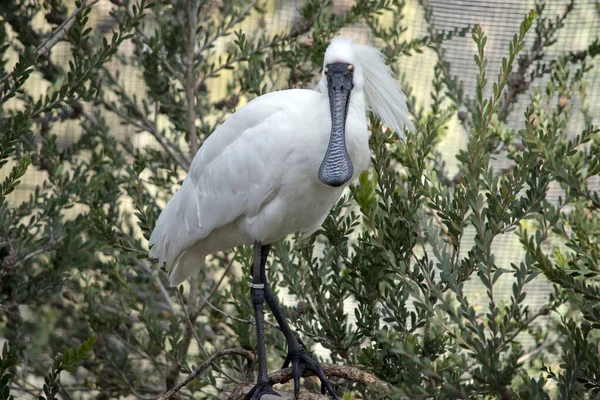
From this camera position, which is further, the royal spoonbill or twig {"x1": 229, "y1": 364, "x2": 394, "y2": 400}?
the royal spoonbill

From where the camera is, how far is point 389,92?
115 inches

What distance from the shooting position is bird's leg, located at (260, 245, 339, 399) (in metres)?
2.82

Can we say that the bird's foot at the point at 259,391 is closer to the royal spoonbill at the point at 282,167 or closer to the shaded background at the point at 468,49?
the royal spoonbill at the point at 282,167

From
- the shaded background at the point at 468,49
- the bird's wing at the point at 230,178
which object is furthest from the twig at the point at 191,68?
the bird's wing at the point at 230,178

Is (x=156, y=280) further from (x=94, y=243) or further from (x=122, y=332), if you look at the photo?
(x=94, y=243)

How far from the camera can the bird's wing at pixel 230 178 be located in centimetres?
286

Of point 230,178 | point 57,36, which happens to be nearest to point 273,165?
point 230,178

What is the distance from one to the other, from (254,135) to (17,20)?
167 centimetres

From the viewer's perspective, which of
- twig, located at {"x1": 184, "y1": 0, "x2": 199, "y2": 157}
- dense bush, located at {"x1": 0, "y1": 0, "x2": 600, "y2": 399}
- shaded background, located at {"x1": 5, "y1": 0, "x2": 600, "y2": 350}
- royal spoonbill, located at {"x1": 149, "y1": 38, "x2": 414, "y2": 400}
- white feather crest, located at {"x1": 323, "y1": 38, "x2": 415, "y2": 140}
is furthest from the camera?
shaded background, located at {"x1": 5, "y1": 0, "x2": 600, "y2": 350}

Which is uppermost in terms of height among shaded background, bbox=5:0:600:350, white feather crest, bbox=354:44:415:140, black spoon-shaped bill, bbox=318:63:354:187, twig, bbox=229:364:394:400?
shaded background, bbox=5:0:600:350

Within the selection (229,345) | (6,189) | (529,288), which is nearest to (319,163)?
(6,189)

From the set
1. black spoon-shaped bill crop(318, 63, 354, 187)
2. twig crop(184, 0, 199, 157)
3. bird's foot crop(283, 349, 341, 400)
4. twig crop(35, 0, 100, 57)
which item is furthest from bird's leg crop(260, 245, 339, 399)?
twig crop(35, 0, 100, 57)

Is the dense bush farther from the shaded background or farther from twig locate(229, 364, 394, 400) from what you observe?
the shaded background

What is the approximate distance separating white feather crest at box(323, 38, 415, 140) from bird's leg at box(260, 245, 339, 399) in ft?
2.50
